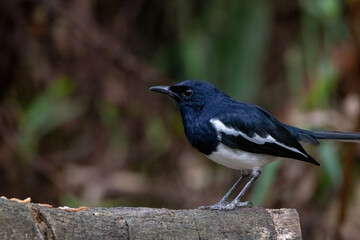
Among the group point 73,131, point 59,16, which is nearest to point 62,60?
point 59,16

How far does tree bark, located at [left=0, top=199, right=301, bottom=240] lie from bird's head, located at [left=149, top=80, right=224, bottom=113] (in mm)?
1107

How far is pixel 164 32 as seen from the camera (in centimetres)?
677

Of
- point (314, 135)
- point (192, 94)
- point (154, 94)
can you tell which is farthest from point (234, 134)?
point (154, 94)

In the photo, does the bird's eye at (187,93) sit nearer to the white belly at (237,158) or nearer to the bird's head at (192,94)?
the bird's head at (192,94)

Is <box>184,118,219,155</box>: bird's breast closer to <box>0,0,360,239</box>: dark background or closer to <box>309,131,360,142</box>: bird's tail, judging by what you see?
<box>309,131,360,142</box>: bird's tail

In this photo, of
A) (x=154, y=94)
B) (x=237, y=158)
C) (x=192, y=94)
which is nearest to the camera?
(x=237, y=158)

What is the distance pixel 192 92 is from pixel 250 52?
2455 mm

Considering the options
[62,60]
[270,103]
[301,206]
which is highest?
[62,60]

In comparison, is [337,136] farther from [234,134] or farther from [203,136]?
[203,136]

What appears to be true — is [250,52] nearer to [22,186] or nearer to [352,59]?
[352,59]

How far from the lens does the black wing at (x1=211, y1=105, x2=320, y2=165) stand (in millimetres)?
3656

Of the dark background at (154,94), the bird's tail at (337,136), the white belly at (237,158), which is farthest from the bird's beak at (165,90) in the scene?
the dark background at (154,94)

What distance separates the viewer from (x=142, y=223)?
2457 millimetres

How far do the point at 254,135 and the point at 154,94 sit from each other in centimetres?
265
